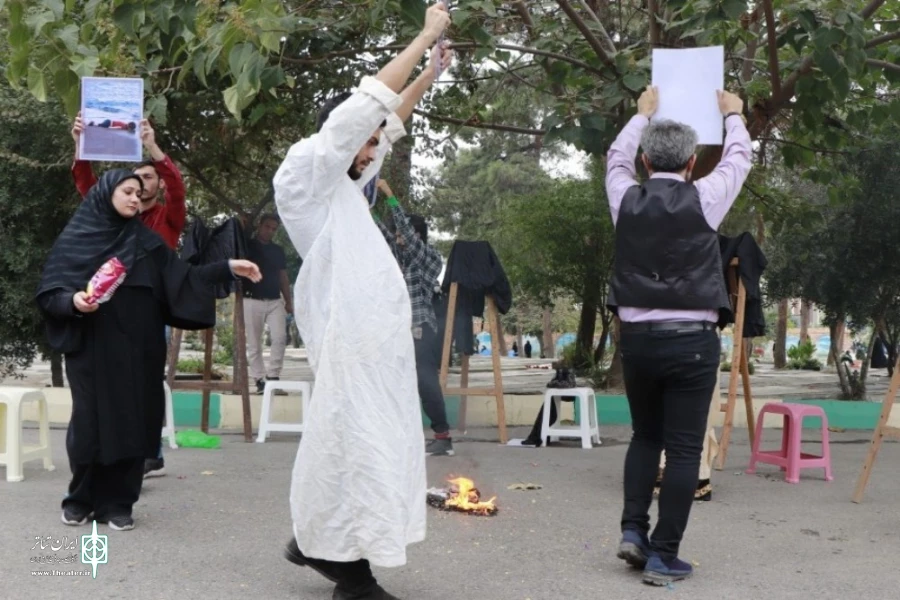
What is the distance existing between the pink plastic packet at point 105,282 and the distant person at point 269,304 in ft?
18.8

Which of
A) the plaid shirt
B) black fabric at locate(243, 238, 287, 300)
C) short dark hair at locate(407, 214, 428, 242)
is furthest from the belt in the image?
black fabric at locate(243, 238, 287, 300)

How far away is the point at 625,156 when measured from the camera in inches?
196

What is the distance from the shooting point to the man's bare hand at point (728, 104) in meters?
5.09

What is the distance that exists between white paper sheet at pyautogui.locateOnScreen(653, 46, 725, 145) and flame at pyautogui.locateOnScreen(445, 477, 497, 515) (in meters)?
2.38

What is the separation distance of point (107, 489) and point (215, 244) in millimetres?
3597

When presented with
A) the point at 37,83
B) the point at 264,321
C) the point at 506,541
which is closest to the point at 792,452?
the point at 506,541

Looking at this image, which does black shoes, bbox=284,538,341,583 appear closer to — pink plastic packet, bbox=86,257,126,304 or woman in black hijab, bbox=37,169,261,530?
woman in black hijab, bbox=37,169,261,530

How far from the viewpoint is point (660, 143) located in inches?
187

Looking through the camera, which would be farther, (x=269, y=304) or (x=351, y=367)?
(x=269, y=304)

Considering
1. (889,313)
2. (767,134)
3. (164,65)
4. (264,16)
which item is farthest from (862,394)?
(264,16)

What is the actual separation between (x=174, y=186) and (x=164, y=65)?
230 centimetres

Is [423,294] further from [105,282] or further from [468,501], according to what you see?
[105,282]

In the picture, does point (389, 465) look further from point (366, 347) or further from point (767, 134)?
point (767, 134)

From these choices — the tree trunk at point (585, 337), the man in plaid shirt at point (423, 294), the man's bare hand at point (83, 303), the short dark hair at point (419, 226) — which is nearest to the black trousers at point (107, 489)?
the man's bare hand at point (83, 303)
